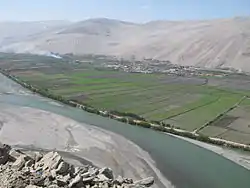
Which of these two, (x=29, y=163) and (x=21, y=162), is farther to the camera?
(x=29, y=163)

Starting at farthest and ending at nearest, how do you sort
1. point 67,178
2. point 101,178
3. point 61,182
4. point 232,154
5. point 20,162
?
point 232,154
point 20,162
point 101,178
point 67,178
point 61,182

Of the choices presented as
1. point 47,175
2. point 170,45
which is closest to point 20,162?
point 47,175

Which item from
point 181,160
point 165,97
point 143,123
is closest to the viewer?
point 181,160

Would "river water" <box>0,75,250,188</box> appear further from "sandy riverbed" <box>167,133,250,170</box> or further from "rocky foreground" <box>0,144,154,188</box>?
"rocky foreground" <box>0,144,154,188</box>

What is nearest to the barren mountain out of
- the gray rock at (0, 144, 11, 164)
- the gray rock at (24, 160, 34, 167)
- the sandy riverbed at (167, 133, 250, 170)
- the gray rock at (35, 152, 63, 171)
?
the sandy riverbed at (167, 133, 250, 170)

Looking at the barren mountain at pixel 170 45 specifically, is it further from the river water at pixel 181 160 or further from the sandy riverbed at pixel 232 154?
the sandy riverbed at pixel 232 154

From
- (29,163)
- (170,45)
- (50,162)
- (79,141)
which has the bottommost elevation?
(79,141)

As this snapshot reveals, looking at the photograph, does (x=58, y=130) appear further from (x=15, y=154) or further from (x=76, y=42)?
(x=76, y=42)

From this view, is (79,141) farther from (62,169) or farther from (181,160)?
(62,169)

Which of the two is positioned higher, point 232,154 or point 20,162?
point 20,162
